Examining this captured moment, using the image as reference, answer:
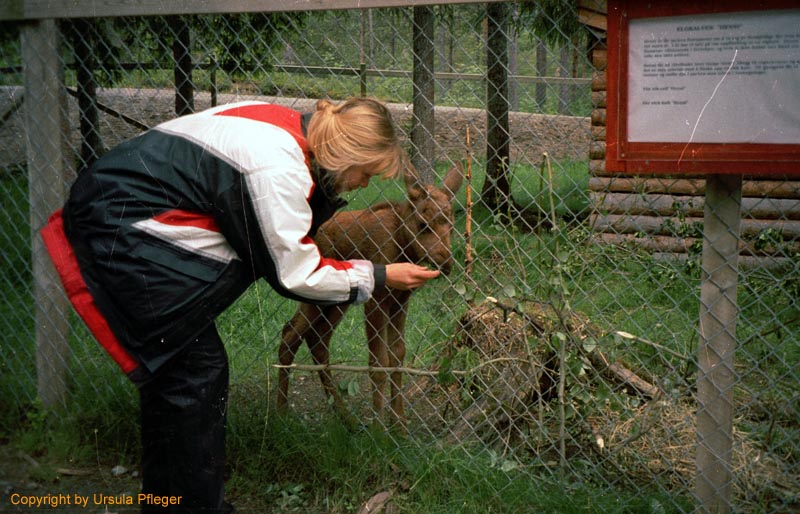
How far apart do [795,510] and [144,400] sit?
292cm

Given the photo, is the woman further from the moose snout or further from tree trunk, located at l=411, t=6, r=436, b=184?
the moose snout

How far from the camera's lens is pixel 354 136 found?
301cm

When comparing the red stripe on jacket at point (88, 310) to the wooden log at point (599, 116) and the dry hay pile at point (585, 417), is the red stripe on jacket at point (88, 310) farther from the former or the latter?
the wooden log at point (599, 116)

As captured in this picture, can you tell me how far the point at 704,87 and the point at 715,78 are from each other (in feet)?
0.16

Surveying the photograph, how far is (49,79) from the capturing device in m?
4.39

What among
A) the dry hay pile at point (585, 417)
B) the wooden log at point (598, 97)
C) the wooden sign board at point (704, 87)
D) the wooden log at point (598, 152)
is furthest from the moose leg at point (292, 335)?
the wooden log at point (598, 97)

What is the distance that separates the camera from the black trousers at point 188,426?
314cm

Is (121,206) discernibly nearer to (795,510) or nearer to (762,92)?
(762,92)

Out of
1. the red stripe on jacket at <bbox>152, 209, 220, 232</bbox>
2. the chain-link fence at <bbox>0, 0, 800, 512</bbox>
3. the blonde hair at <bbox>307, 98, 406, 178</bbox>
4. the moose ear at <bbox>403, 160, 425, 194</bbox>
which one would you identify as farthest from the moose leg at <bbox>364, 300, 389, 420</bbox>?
the red stripe on jacket at <bbox>152, 209, 220, 232</bbox>

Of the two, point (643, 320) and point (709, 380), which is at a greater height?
point (709, 380)

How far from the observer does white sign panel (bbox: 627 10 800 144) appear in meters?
2.65

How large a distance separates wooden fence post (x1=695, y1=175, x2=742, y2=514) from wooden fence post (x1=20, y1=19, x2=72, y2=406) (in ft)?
11.8

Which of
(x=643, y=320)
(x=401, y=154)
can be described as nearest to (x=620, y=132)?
(x=401, y=154)

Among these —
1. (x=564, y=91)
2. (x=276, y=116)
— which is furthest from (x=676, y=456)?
(x=564, y=91)
